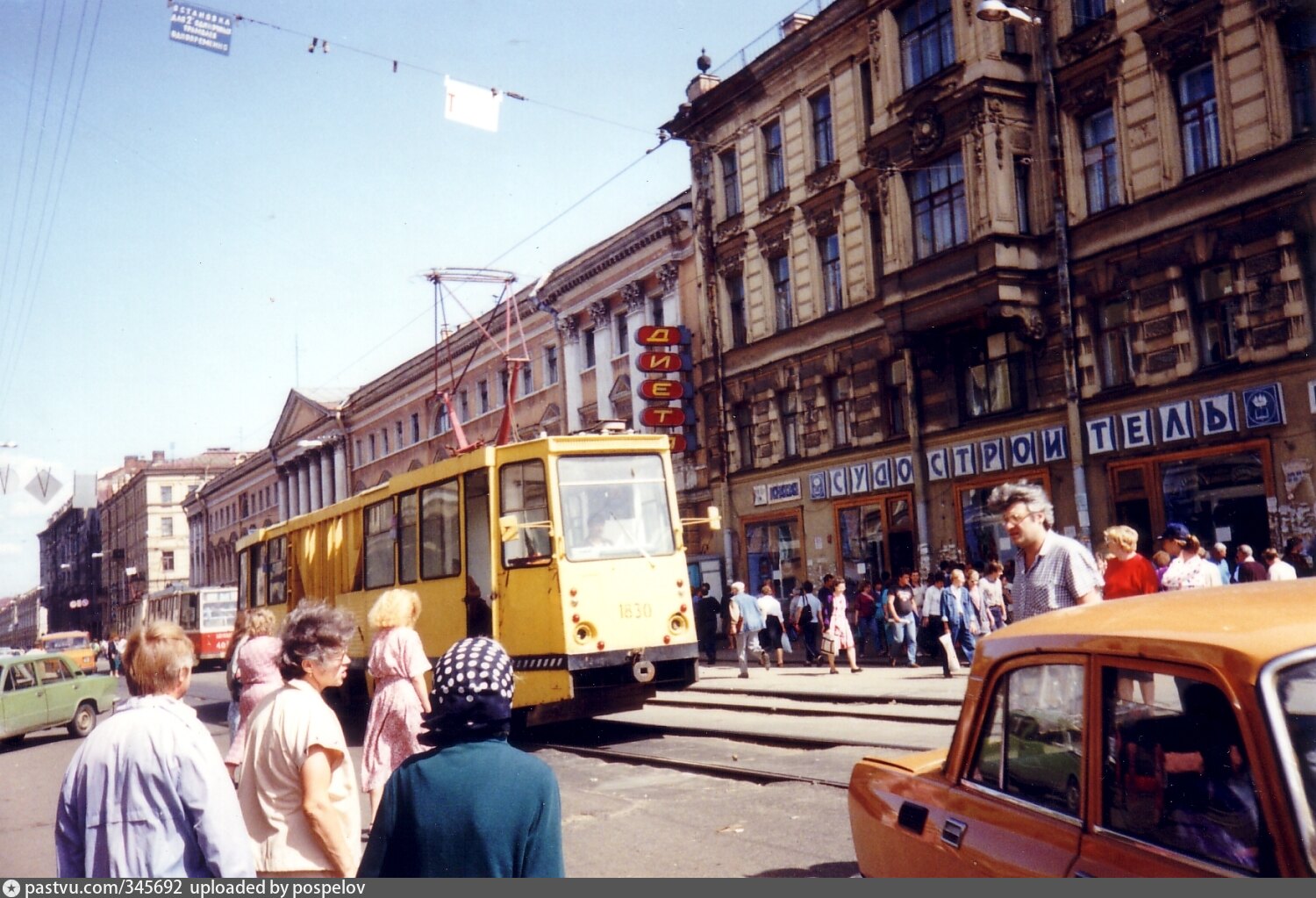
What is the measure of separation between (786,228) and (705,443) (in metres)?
6.44

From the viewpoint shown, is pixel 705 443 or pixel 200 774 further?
pixel 705 443

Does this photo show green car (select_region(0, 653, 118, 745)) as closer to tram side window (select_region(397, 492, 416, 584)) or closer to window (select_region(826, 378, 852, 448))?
tram side window (select_region(397, 492, 416, 584))

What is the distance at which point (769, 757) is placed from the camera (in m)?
11.3

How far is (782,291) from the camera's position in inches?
1168

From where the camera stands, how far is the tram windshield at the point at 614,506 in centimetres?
1309

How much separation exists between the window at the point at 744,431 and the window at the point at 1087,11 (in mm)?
12569

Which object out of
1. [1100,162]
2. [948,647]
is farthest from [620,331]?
[948,647]

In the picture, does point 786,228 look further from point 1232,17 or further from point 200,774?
point 200,774

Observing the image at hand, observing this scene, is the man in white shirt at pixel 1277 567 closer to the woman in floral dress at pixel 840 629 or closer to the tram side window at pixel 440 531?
the woman in floral dress at pixel 840 629

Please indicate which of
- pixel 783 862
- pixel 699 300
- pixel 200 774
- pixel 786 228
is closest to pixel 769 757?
pixel 783 862

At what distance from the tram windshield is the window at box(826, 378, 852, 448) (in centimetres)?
1406

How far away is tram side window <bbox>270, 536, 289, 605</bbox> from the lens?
20.6 meters

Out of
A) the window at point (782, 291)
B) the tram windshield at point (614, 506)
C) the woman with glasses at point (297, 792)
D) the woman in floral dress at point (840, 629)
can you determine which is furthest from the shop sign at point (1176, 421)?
the woman with glasses at point (297, 792)

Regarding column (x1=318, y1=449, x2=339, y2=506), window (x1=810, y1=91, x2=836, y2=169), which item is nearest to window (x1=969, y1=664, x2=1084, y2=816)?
window (x1=810, y1=91, x2=836, y2=169)
